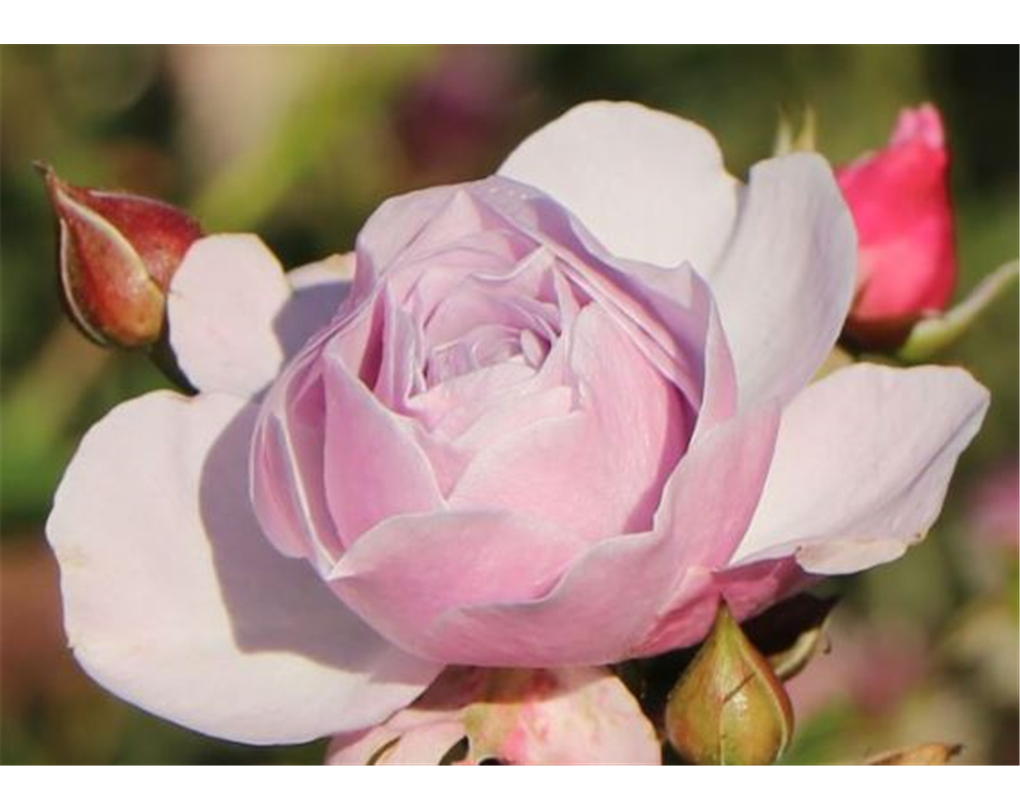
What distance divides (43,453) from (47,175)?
41.3 inches

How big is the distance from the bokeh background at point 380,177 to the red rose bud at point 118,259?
859 mm

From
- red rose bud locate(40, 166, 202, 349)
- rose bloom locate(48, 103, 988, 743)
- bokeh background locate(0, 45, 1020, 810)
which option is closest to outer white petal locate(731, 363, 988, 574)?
rose bloom locate(48, 103, 988, 743)

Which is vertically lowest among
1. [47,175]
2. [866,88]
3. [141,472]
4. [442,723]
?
[442,723]

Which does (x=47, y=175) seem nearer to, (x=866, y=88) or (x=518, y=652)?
(x=518, y=652)

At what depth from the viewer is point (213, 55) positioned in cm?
299

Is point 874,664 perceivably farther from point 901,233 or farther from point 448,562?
point 448,562

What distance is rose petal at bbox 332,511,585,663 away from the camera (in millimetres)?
1069

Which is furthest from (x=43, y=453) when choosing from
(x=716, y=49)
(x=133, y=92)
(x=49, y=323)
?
(x=716, y=49)

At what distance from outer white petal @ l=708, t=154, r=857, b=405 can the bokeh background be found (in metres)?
0.88

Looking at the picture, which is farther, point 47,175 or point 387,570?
point 47,175

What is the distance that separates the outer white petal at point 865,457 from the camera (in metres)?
1.16

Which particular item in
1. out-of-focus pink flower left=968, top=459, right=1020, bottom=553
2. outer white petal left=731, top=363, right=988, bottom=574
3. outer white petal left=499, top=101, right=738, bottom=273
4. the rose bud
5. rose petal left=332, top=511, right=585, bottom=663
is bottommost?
the rose bud

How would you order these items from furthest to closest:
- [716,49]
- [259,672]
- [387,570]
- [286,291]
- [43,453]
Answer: [716,49]
[43,453]
[286,291]
[259,672]
[387,570]

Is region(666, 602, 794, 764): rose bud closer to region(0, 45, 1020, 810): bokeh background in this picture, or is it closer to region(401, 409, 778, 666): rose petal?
region(401, 409, 778, 666): rose petal
